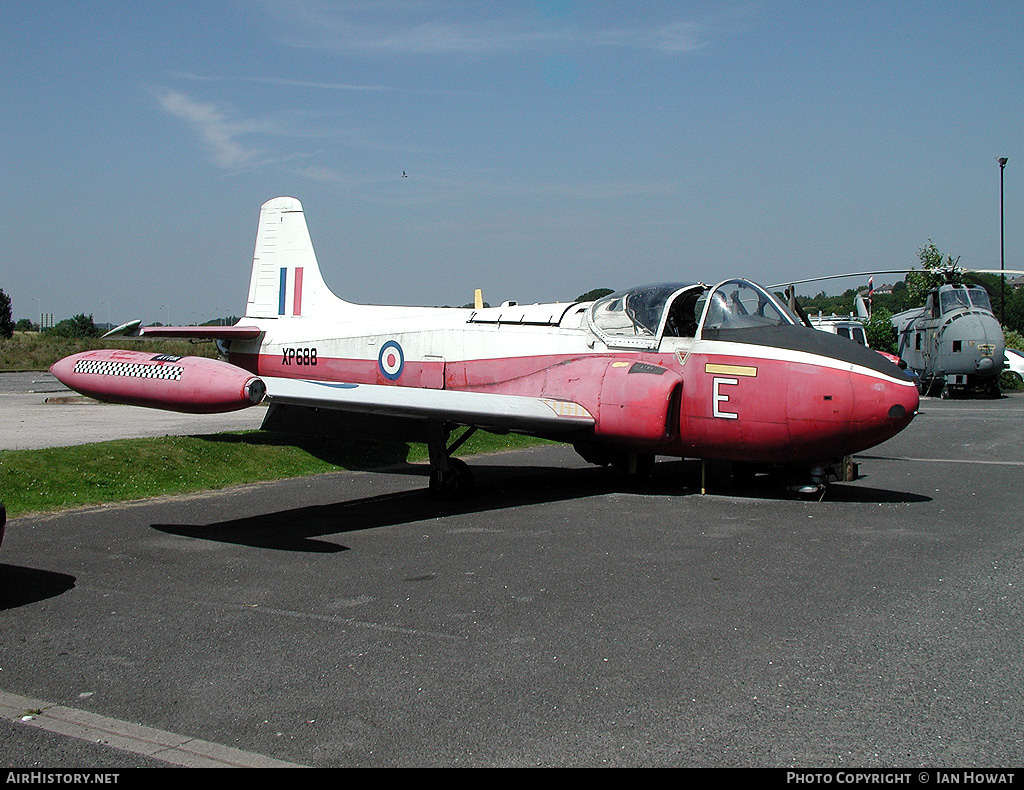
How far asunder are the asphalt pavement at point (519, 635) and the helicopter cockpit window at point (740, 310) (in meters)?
2.13

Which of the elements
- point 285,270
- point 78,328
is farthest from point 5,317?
point 285,270

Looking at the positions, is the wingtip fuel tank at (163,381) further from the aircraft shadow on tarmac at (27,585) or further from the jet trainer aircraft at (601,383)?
the aircraft shadow on tarmac at (27,585)

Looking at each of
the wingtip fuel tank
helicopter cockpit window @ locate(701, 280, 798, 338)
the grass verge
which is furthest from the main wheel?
the wingtip fuel tank

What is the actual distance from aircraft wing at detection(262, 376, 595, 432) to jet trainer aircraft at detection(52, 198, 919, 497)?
2 centimetres

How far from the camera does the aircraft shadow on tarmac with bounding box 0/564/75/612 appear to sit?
6.14 m

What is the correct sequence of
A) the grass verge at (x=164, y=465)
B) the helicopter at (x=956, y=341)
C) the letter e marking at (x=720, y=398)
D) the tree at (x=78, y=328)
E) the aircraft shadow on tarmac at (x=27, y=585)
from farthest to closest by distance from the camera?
1. the tree at (x=78, y=328)
2. the helicopter at (x=956, y=341)
3. the grass verge at (x=164, y=465)
4. the letter e marking at (x=720, y=398)
5. the aircraft shadow on tarmac at (x=27, y=585)

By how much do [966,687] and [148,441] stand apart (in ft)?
37.8

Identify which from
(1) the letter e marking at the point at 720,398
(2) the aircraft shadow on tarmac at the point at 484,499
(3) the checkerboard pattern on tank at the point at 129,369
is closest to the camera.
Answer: (3) the checkerboard pattern on tank at the point at 129,369

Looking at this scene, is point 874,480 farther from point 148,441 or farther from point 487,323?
point 148,441

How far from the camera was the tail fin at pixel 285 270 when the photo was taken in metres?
14.5

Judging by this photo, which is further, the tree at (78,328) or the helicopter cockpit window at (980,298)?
the tree at (78,328)

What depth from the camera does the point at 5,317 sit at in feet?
276

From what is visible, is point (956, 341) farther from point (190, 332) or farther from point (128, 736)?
point (128, 736)

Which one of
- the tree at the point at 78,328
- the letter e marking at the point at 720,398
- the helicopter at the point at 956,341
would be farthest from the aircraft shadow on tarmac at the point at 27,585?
the tree at the point at 78,328
